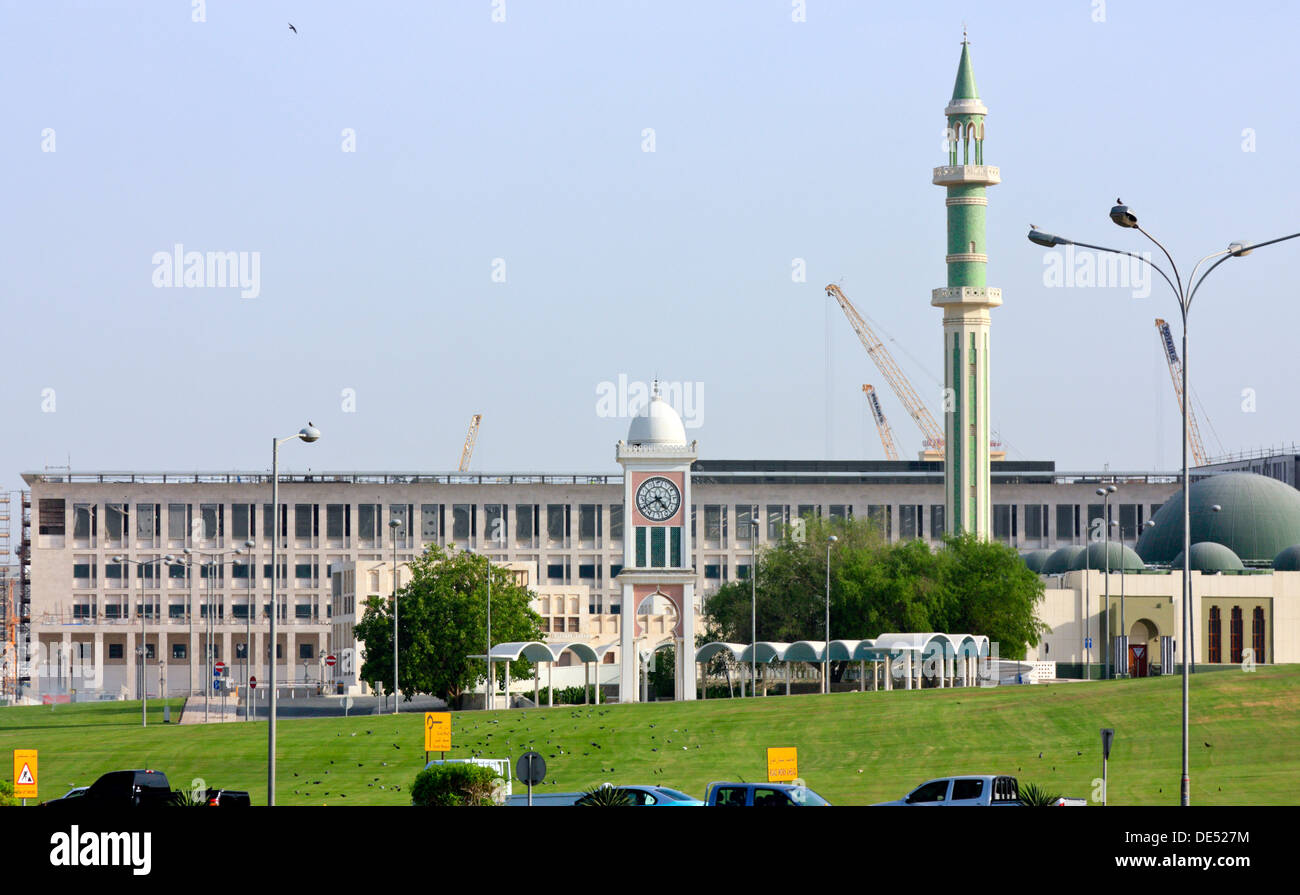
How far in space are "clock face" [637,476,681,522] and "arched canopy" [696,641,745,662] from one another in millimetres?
7110

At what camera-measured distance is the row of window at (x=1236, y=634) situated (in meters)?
109

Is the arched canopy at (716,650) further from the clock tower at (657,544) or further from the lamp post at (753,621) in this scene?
the clock tower at (657,544)

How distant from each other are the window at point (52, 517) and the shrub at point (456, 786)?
124047 mm

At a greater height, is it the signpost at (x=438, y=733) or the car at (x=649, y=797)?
the car at (x=649, y=797)

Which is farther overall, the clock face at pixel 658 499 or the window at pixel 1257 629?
the window at pixel 1257 629

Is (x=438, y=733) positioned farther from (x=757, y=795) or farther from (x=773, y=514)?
(x=773, y=514)

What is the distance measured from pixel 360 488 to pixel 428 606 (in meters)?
68.0

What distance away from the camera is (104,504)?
6201 inches

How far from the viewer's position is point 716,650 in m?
91.7

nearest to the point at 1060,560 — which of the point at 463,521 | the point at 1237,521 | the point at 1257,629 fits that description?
the point at 1237,521

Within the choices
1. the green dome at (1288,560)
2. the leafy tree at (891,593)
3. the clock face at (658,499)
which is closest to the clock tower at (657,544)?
the clock face at (658,499)
